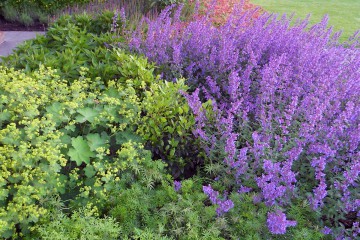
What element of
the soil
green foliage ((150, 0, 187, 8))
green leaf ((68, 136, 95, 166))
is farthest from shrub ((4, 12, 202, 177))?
the soil

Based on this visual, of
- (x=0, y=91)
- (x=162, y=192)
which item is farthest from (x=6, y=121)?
(x=162, y=192)

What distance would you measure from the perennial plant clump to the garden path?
2.38m

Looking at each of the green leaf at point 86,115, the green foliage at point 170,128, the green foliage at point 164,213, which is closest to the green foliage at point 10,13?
the green foliage at point 170,128

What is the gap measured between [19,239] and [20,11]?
6.23m

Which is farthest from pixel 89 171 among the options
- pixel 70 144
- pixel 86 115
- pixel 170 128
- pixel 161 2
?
pixel 161 2

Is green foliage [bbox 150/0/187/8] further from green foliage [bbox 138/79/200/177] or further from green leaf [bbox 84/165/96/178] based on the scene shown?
green leaf [bbox 84/165/96/178]

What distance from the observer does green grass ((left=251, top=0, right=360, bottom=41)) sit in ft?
33.8

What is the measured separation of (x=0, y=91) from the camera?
8.81 feet

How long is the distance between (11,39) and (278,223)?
5573mm

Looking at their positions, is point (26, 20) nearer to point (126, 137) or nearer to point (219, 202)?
point (126, 137)

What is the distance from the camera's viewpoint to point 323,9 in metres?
12.0

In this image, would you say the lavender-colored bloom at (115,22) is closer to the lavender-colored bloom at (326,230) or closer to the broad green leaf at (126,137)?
the broad green leaf at (126,137)

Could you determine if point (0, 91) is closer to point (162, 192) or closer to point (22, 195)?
point (22, 195)

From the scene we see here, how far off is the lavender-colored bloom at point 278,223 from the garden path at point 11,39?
4.77 metres
